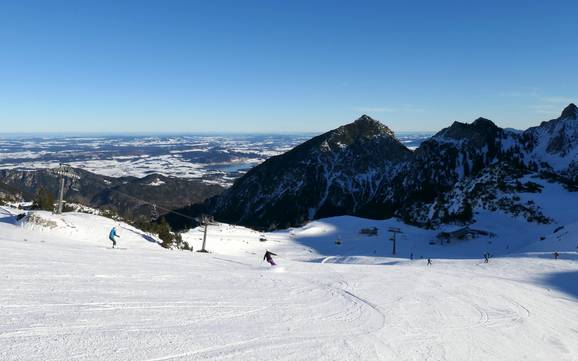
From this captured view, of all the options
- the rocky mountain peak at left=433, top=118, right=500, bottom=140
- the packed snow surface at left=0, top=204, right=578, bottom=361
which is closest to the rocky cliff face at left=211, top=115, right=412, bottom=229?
the rocky mountain peak at left=433, top=118, right=500, bottom=140

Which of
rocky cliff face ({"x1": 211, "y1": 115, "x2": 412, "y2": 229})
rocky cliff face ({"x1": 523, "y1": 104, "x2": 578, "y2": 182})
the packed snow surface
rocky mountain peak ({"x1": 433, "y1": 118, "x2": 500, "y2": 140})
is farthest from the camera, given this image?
rocky cliff face ({"x1": 211, "y1": 115, "x2": 412, "y2": 229})

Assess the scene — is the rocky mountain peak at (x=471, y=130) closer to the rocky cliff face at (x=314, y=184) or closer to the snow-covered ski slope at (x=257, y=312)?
the rocky cliff face at (x=314, y=184)

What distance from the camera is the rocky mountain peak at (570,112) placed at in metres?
138

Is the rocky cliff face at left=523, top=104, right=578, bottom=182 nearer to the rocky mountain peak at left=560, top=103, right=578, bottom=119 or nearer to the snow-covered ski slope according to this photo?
the rocky mountain peak at left=560, top=103, right=578, bottom=119

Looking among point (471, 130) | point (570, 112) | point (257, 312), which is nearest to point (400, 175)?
point (471, 130)

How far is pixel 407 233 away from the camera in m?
69.3

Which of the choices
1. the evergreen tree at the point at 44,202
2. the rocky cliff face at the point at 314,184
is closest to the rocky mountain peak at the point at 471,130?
the rocky cliff face at the point at 314,184

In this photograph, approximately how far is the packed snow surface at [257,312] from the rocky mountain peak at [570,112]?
13524cm

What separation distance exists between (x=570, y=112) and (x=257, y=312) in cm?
15899

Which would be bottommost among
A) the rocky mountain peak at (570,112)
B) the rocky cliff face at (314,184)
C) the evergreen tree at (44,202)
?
the rocky cliff face at (314,184)

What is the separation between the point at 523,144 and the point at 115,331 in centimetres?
16370

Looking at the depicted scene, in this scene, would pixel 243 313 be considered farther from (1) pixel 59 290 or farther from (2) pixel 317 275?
(2) pixel 317 275

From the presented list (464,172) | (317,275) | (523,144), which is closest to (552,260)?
(317,275)

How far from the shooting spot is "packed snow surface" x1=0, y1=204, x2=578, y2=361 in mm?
9344
